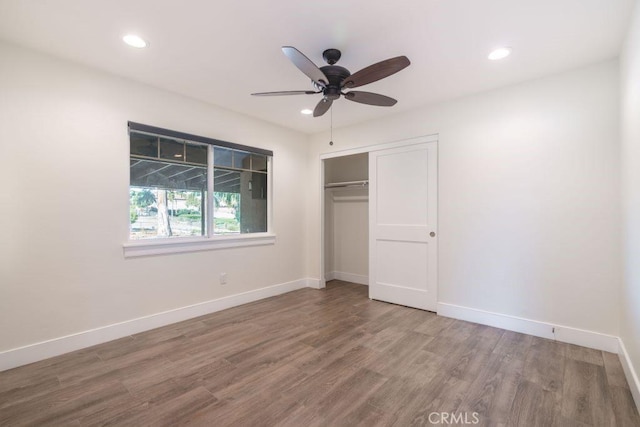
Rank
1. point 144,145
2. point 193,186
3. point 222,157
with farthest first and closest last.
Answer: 1. point 222,157
2. point 193,186
3. point 144,145

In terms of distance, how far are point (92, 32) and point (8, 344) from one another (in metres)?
2.55

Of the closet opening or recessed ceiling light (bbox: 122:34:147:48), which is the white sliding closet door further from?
recessed ceiling light (bbox: 122:34:147:48)

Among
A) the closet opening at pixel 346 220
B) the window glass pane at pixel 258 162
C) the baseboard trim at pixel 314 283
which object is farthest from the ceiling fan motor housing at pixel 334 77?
the baseboard trim at pixel 314 283

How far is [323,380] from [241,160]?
3033mm

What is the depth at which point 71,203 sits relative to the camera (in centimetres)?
264

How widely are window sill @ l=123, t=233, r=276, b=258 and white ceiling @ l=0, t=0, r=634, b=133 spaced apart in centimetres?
171

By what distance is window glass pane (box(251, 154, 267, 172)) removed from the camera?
14.1ft

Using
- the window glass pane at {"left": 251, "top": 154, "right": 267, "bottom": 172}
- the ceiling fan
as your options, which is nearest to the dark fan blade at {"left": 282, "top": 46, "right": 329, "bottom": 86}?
the ceiling fan

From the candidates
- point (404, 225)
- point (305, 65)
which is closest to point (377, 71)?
point (305, 65)

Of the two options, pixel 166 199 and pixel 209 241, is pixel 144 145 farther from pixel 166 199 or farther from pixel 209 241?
pixel 209 241

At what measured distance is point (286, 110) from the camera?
3.85 meters

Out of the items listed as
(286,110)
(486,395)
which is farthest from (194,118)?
(486,395)

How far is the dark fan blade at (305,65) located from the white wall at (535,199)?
1.95 metres

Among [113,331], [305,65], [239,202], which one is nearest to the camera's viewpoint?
[305,65]
